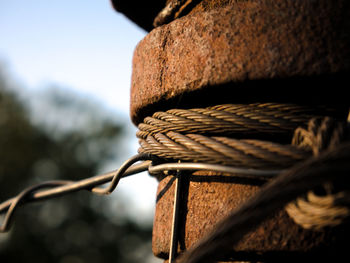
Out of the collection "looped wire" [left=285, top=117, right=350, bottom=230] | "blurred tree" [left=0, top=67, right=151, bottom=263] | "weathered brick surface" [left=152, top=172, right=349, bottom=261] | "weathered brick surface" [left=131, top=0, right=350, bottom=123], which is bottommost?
"blurred tree" [left=0, top=67, right=151, bottom=263]

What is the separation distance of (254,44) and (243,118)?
0.44 feet

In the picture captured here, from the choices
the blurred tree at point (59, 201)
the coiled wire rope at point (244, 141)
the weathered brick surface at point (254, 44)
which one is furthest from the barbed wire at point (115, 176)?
the blurred tree at point (59, 201)

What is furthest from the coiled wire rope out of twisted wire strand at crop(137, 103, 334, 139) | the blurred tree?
the blurred tree

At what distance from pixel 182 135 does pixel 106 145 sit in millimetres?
12875

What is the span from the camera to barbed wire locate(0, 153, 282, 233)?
0.60 m

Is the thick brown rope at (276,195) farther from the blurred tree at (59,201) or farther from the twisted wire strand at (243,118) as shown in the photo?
the blurred tree at (59,201)

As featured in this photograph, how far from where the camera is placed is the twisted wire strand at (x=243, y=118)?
2.09 ft

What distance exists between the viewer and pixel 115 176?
2.66 feet

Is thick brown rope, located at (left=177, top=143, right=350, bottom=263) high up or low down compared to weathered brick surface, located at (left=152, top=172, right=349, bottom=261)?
up

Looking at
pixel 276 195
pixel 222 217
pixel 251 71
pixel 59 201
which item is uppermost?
pixel 251 71

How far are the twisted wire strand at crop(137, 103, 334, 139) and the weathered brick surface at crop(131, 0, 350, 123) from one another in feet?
0.14

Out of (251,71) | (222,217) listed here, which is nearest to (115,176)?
(222,217)

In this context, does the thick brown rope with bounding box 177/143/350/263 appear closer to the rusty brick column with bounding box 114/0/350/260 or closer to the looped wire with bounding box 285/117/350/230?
the looped wire with bounding box 285/117/350/230

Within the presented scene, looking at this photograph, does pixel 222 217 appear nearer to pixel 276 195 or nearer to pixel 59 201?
pixel 276 195
